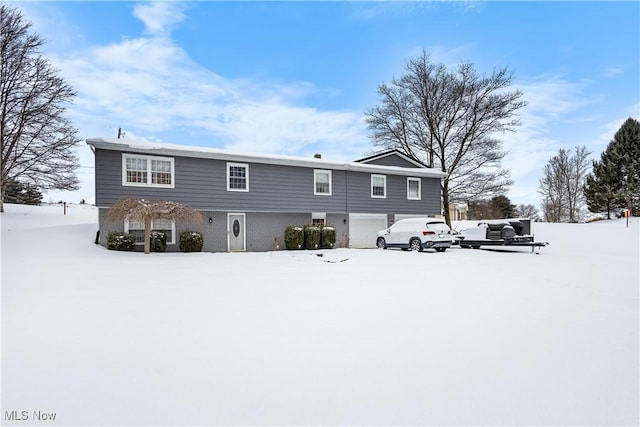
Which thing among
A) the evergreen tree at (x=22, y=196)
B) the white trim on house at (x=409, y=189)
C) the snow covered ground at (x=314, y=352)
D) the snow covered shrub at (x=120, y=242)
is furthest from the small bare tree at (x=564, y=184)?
the evergreen tree at (x=22, y=196)

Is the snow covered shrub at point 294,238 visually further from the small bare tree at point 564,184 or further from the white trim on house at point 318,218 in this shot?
the small bare tree at point 564,184

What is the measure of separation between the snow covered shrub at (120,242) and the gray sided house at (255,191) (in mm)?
852

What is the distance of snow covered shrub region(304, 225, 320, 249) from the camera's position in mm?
17062

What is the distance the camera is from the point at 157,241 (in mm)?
14195

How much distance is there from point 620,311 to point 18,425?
7682 millimetres

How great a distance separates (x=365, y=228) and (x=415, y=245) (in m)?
4.37

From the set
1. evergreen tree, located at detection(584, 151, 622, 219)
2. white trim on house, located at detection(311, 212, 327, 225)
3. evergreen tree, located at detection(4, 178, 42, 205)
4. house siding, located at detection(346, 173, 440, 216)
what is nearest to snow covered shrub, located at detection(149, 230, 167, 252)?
white trim on house, located at detection(311, 212, 327, 225)

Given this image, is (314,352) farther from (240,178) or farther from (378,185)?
(378,185)

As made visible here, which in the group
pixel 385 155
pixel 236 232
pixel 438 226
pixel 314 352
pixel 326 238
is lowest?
pixel 314 352

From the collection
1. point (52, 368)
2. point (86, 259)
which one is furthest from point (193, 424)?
point (86, 259)

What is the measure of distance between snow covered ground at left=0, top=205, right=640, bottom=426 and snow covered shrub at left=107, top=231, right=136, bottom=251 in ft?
17.8

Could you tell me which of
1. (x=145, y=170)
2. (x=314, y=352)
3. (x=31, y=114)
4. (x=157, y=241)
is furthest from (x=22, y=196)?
(x=314, y=352)

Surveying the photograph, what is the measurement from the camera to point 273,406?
2.70m

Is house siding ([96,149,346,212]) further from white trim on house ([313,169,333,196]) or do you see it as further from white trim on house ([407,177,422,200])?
white trim on house ([407,177,422,200])
